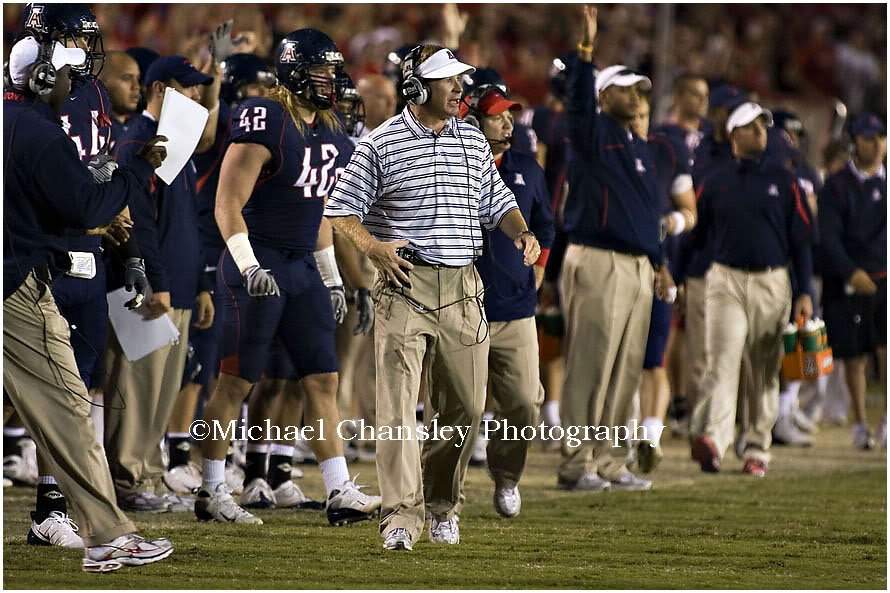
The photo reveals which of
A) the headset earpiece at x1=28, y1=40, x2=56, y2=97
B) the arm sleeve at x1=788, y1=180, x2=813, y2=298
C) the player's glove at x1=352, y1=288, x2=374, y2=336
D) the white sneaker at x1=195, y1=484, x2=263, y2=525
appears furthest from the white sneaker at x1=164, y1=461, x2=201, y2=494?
the arm sleeve at x1=788, y1=180, x2=813, y2=298

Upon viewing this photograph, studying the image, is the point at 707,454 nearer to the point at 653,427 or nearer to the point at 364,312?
the point at 653,427

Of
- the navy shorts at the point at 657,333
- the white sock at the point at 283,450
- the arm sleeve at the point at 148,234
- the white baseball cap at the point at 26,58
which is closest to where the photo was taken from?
the white baseball cap at the point at 26,58

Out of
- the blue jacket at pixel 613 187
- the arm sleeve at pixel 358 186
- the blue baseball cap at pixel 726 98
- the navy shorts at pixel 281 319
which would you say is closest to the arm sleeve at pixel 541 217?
the blue jacket at pixel 613 187

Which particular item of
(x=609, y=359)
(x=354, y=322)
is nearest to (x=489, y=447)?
(x=609, y=359)

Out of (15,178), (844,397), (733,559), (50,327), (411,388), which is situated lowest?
(844,397)

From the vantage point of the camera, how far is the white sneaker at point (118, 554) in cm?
530

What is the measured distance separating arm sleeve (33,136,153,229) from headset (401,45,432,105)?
1297mm

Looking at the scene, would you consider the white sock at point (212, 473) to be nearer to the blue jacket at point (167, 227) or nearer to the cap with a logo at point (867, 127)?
the blue jacket at point (167, 227)

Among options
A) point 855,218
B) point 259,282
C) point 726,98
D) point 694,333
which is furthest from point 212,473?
point 855,218

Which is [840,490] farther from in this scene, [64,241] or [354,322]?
[64,241]

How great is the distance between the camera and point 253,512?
22.8 ft

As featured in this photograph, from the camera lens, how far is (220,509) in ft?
21.6

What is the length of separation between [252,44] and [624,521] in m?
3.53

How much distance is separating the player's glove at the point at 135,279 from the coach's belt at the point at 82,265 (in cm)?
20
